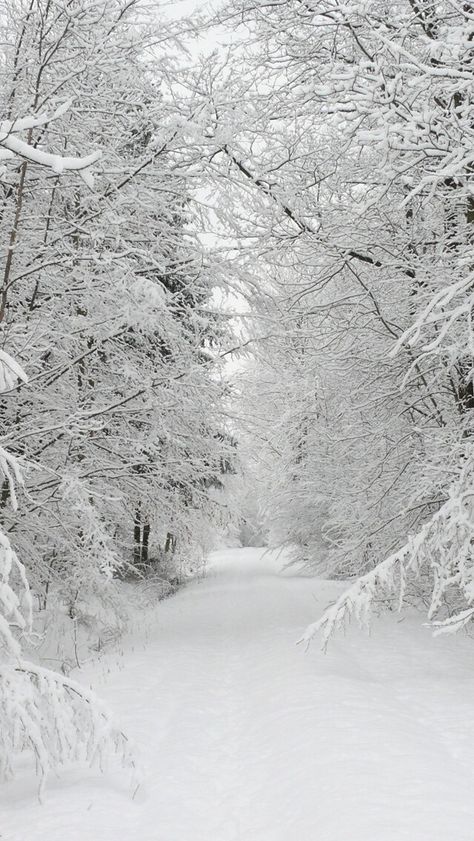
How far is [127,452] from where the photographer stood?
8.88 metres

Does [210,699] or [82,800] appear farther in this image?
[210,699]

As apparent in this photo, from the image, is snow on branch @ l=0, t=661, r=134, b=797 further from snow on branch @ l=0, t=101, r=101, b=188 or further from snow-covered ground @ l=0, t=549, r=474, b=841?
snow on branch @ l=0, t=101, r=101, b=188

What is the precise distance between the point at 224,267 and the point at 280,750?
5.27 metres

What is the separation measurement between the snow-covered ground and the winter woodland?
1.69 ft

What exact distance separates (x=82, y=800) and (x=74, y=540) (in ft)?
14.6

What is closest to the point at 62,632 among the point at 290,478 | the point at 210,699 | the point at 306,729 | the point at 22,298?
→ the point at 210,699

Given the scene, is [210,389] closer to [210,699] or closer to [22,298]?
[22,298]

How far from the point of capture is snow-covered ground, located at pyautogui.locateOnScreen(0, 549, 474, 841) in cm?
368

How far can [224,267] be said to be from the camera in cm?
801

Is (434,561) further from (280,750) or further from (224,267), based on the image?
(224,267)

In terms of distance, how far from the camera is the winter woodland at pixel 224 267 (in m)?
5.97

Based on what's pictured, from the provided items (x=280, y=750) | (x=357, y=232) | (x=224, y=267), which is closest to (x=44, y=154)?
(x=280, y=750)

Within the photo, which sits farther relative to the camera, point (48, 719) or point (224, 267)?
point (224, 267)

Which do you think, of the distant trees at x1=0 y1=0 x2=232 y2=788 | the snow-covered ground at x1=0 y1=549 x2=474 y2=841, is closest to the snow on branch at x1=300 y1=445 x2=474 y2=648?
the snow-covered ground at x1=0 y1=549 x2=474 y2=841
